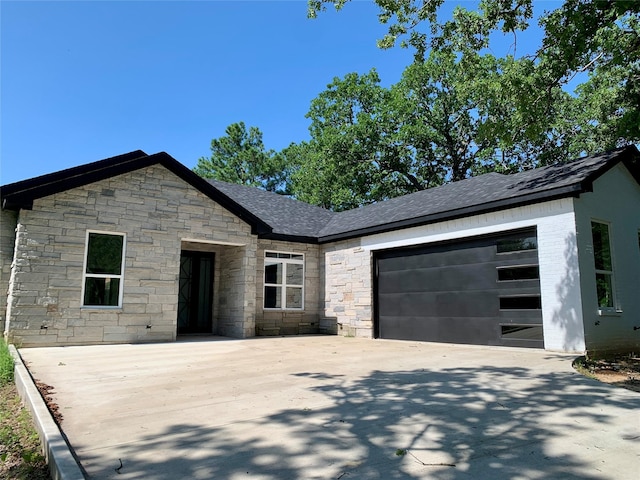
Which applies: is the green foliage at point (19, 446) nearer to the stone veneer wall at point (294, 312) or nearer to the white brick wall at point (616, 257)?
the stone veneer wall at point (294, 312)

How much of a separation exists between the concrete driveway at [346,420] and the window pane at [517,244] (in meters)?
2.98

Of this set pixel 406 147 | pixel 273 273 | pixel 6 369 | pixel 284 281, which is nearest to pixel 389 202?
pixel 284 281

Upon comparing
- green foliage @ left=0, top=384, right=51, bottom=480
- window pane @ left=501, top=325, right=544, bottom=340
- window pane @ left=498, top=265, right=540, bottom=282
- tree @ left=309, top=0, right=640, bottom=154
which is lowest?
green foliage @ left=0, top=384, right=51, bottom=480

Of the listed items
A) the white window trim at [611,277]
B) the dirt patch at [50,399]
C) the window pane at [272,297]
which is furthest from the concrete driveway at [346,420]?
the window pane at [272,297]

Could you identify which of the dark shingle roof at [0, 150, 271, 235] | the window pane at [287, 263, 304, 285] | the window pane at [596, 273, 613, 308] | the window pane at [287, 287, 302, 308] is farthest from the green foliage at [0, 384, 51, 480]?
the window pane at [596, 273, 613, 308]

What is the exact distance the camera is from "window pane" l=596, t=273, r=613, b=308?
8962mm

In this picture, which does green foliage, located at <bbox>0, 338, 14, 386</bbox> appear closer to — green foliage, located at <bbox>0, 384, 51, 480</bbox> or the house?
green foliage, located at <bbox>0, 384, 51, 480</bbox>

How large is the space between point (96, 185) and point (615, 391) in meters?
11.1

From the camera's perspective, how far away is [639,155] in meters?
10.4

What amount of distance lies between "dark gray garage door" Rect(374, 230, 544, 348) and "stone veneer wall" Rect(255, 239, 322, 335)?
254 cm

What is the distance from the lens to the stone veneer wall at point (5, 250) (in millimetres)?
9430

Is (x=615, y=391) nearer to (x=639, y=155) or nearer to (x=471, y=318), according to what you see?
(x=471, y=318)

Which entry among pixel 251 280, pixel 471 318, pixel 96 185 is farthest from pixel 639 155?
pixel 96 185

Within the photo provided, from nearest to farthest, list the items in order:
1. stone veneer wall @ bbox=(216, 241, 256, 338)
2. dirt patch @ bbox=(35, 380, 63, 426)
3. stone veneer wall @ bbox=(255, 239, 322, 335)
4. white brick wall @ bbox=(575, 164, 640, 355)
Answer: dirt patch @ bbox=(35, 380, 63, 426) → white brick wall @ bbox=(575, 164, 640, 355) → stone veneer wall @ bbox=(216, 241, 256, 338) → stone veneer wall @ bbox=(255, 239, 322, 335)
